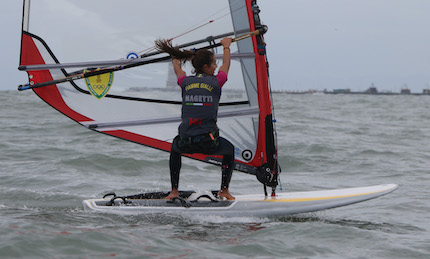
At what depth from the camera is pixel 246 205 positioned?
548cm

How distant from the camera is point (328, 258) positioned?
4.36m

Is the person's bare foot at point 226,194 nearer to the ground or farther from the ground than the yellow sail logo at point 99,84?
nearer to the ground

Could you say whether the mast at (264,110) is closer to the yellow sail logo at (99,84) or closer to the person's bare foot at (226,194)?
the person's bare foot at (226,194)

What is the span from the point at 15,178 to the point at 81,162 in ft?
5.65

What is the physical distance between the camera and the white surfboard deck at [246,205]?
5.40m

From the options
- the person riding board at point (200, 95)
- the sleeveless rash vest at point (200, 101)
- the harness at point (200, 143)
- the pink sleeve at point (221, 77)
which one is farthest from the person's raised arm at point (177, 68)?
the harness at point (200, 143)

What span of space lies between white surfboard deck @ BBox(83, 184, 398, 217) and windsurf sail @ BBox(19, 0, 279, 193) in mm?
267

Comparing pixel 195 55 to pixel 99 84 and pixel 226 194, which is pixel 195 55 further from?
pixel 226 194

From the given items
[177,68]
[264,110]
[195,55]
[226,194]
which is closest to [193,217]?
[226,194]

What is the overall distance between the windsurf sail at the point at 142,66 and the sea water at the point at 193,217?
851 millimetres

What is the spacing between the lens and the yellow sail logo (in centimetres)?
549

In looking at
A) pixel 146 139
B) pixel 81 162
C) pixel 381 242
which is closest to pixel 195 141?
pixel 146 139

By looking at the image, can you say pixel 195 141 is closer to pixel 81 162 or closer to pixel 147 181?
pixel 147 181

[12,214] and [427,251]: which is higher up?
[12,214]
